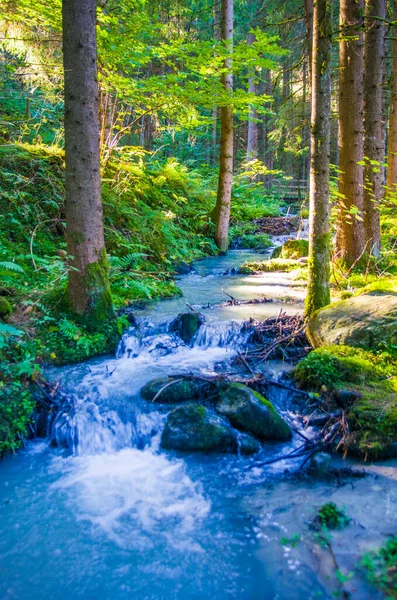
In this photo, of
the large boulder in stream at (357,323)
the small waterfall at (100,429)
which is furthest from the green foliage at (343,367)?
the small waterfall at (100,429)

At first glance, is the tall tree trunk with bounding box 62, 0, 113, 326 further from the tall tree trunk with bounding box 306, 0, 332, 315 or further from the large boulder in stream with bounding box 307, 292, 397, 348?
the large boulder in stream with bounding box 307, 292, 397, 348

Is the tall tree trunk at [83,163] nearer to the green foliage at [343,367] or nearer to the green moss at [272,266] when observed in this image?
the green foliage at [343,367]

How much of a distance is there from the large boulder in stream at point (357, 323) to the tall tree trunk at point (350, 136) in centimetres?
296

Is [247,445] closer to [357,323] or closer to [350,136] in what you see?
[357,323]

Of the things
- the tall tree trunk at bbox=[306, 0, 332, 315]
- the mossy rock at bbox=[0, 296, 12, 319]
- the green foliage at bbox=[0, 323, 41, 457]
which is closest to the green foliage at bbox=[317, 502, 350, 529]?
the green foliage at bbox=[0, 323, 41, 457]

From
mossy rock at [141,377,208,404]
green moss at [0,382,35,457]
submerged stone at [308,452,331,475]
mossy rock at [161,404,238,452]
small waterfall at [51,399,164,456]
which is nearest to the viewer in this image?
submerged stone at [308,452,331,475]

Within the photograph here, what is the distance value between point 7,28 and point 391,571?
1208cm

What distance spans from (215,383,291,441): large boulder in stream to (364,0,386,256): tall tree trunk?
631 cm

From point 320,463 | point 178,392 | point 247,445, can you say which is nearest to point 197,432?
point 247,445

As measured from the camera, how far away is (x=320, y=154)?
571 centimetres

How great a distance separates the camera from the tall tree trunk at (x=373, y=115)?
31.2 ft

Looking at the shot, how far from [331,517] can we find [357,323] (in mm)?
3140

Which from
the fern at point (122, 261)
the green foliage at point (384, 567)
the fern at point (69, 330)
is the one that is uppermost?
the fern at point (122, 261)

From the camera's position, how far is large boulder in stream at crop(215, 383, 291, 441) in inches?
182
